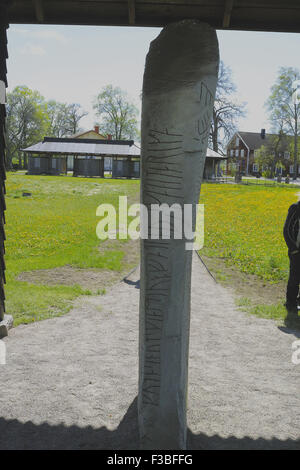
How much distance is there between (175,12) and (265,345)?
4.42 metres

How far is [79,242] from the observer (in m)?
12.8

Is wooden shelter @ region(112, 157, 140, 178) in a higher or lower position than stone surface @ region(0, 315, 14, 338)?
higher

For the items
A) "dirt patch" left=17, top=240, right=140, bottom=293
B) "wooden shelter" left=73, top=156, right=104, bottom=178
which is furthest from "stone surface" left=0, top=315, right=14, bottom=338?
"wooden shelter" left=73, top=156, right=104, bottom=178

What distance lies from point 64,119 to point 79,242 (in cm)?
5700

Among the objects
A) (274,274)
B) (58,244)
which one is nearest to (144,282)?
(274,274)

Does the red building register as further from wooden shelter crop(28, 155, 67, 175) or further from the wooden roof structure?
the wooden roof structure

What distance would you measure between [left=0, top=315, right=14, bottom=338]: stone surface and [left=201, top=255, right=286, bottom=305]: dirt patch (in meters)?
4.29

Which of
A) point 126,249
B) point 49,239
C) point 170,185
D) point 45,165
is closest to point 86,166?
point 45,165

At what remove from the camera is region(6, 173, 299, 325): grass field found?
7.84 metres

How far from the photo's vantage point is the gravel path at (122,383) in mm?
3865

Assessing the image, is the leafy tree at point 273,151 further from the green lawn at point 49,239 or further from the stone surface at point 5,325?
the stone surface at point 5,325

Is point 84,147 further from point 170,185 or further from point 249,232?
point 170,185

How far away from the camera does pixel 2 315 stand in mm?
6098

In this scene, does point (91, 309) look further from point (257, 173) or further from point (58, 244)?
point (257, 173)
